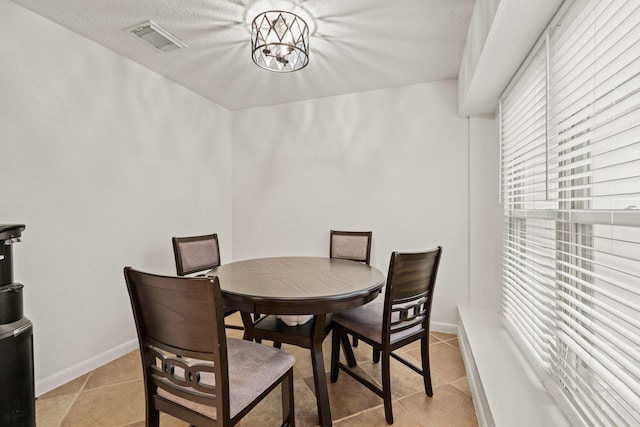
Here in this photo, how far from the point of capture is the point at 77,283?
7.50 ft

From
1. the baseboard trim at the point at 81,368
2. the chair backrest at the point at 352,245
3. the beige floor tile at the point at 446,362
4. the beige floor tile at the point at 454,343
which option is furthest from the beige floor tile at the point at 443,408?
the baseboard trim at the point at 81,368

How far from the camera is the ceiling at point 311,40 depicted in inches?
76.2

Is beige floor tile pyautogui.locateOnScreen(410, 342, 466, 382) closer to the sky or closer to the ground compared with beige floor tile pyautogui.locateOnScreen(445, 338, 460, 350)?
closer to the sky

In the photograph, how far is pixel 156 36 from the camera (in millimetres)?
2279

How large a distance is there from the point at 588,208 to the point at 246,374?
1.57 metres

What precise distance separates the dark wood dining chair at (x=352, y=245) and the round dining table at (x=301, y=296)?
60 cm

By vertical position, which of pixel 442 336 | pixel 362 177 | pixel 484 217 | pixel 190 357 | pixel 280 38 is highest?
pixel 280 38

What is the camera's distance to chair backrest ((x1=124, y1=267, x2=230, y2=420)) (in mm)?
1070

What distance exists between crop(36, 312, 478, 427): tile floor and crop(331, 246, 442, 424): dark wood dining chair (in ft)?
0.46

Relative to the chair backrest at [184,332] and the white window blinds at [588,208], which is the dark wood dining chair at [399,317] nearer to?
the white window blinds at [588,208]

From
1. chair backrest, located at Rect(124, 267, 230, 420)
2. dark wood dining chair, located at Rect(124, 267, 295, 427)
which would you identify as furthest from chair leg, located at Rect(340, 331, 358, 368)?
chair backrest, located at Rect(124, 267, 230, 420)

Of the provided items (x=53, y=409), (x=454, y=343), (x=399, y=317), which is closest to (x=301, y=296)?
(x=399, y=317)

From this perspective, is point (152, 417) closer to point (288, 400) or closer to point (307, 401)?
point (288, 400)

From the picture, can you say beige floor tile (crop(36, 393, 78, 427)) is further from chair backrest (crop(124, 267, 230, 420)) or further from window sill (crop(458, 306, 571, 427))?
window sill (crop(458, 306, 571, 427))
